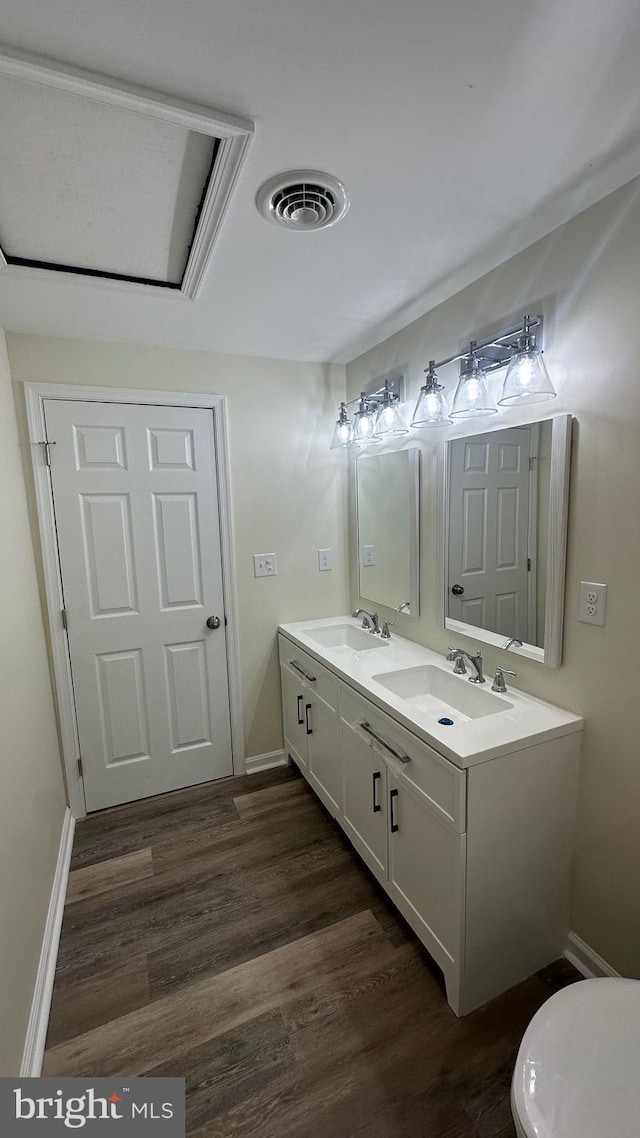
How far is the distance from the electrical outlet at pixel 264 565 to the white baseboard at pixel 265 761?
Result: 42.4 inches

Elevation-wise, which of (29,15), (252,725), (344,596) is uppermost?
(29,15)

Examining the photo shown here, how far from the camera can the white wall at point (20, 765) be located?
120 centimetres

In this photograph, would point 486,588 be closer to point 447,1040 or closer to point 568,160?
point 568,160

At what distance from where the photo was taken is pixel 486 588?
5.83 feet

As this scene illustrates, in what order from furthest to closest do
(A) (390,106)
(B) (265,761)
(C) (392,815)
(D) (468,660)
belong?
(B) (265,761) < (D) (468,660) < (C) (392,815) < (A) (390,106)

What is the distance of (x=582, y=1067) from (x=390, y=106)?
192 centimetres

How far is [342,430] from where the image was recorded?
2.48m

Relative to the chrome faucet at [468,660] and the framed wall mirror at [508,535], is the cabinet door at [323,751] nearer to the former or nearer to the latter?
the chrome faucet at [468,660]

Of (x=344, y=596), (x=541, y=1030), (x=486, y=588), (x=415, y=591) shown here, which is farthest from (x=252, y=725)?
(x=541, y=1030)

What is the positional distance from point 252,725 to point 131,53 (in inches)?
103

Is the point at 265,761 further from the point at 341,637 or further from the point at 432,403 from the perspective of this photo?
the point at 432,403

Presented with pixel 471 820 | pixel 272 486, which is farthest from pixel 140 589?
pixel 471 820

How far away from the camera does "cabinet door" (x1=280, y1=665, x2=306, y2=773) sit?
94.7 inches

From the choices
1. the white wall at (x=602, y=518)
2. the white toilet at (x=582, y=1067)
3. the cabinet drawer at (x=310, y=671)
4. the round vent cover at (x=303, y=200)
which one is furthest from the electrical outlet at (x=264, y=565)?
the white toilet at (x=582, y=1067)
